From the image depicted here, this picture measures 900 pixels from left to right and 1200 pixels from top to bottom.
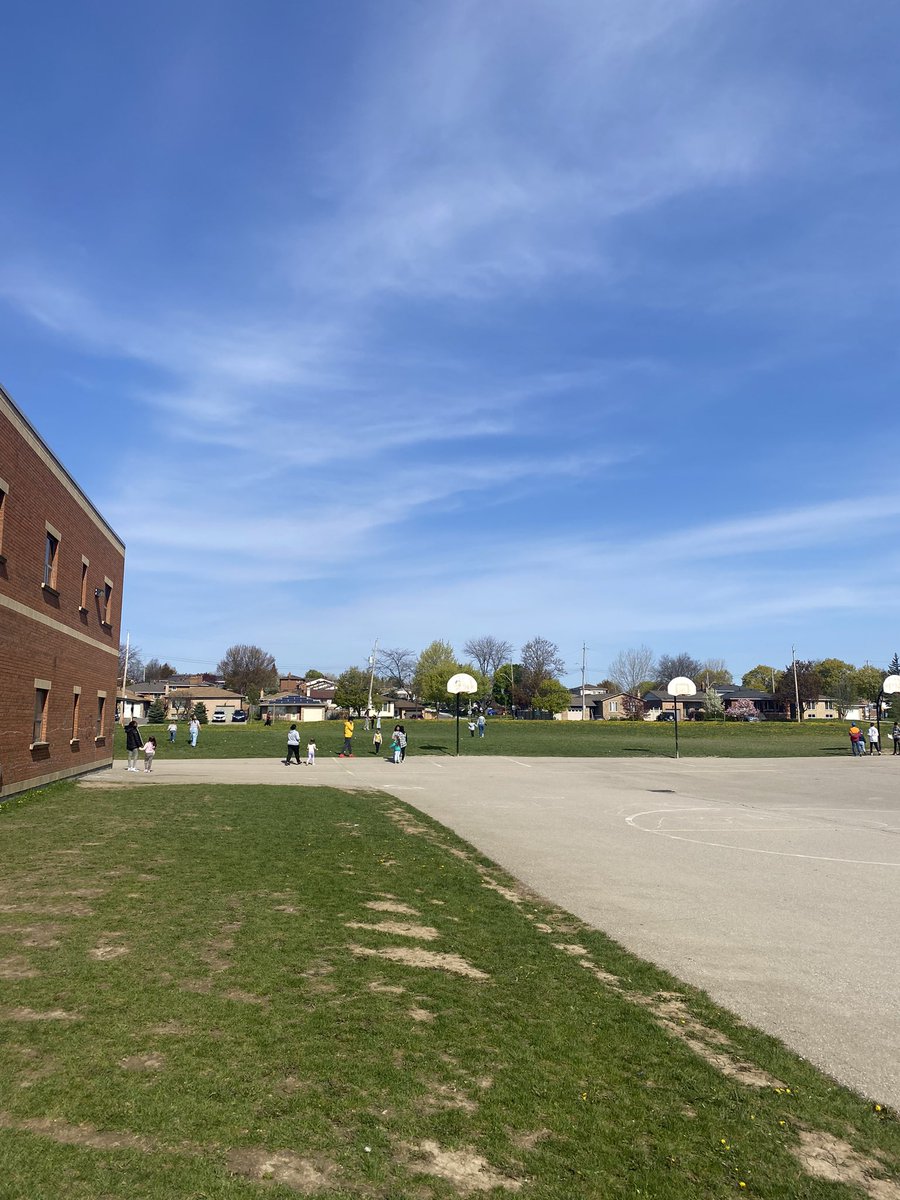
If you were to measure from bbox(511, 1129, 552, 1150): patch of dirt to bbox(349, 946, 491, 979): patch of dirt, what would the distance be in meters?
2.67

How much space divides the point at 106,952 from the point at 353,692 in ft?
288

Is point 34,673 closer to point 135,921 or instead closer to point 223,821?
point 223,821

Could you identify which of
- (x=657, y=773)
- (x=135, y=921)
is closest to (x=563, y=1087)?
(x=135, y=921)

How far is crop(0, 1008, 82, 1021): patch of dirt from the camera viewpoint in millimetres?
Answer: 5660

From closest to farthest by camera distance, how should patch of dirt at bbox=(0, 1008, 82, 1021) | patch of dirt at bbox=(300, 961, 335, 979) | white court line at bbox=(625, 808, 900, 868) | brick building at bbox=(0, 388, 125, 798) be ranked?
patch of dirt at bbox=(0, 1008, 82, 1021), patch of dirt at bbox=(300, 961, 335, 979), white court line at bbox=(625, 808, 900, 868), brick building at bbox=(0, 388, 125, 798)

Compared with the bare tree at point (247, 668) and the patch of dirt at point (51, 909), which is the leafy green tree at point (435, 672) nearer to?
the bare tree at point (247, 668)

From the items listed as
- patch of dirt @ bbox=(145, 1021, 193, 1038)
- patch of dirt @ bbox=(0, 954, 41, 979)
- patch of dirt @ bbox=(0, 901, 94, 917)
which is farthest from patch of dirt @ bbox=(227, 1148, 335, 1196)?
patch of dirt @ bbox=(0, 901, 94, 917)

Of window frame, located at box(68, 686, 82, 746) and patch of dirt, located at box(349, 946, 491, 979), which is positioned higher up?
window frame, located at box(68, 686, 82, 746)

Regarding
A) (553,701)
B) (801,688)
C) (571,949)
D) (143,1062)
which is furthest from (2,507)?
(801,688)

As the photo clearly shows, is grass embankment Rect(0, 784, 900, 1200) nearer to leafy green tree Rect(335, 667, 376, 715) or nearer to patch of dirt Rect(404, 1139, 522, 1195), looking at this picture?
patch of dirt Rect(404, 1139, 522, 1195)

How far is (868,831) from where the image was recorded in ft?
55.8

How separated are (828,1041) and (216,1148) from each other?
435 cm

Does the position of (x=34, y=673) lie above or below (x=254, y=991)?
above

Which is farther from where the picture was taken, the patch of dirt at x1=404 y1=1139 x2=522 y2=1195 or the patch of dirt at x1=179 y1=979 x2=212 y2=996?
the patch of dirt at x1=179 y1=979 x2=212 y2=996
